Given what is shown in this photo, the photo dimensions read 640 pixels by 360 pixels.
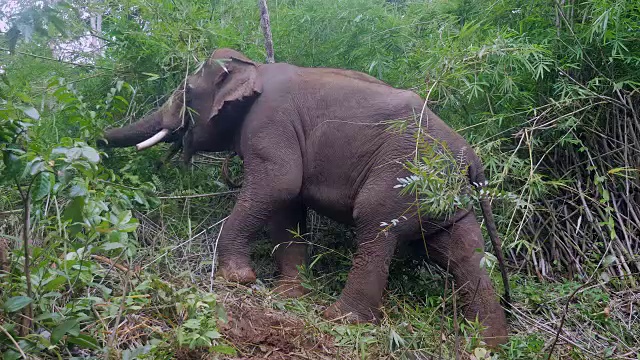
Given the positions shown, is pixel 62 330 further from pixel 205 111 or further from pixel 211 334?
pixel 205 111

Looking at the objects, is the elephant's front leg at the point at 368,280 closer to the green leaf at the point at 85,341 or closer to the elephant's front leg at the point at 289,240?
the elephant's front leg at the point at 289,240

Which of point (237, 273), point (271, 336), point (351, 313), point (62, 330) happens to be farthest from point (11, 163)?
point (351, 313)

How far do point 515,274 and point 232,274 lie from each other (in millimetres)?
2217

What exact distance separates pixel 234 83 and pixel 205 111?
41 centimetres

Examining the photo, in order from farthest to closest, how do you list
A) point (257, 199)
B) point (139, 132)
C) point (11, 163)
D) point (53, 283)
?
point (139, 132) → point (257, 199) → point (53, 283) → point (11, 163)

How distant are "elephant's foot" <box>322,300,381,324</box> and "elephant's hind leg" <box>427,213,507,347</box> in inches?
23.4

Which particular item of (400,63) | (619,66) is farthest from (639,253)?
(400,63)

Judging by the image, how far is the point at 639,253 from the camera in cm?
535

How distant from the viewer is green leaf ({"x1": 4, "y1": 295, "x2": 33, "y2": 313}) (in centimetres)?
296

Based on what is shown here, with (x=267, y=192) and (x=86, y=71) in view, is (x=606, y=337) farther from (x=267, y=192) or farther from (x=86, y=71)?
(x=86, y=71)

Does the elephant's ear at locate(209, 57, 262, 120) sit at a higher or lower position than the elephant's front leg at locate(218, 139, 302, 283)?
higher

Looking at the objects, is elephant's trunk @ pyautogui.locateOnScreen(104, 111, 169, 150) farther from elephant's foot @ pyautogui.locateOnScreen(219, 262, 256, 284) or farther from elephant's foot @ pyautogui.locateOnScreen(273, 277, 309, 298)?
elephant's foot @ pyautogui.locateOnScreen(273, 277, 309, 298)

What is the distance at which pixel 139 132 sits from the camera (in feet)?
19.0

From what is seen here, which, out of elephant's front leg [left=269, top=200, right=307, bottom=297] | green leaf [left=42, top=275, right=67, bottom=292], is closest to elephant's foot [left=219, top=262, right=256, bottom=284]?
elephant's front leg [left=269, top=200, right=307, bottom=297]
